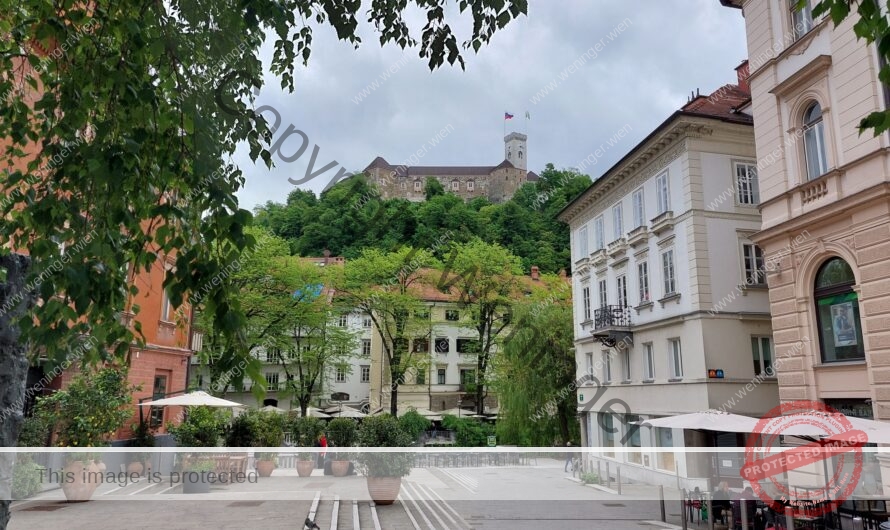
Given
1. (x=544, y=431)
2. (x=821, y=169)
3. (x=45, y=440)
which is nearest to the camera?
(x=821, y=169)

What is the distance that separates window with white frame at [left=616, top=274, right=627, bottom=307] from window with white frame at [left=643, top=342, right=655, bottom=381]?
2.10 m

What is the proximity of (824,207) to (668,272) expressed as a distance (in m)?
8.65

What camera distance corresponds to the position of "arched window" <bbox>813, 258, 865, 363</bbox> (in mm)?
12031

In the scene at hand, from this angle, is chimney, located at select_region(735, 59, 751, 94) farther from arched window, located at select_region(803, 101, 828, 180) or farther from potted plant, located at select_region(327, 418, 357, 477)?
potted plant, located at select_region(327, 418, 357, 477)

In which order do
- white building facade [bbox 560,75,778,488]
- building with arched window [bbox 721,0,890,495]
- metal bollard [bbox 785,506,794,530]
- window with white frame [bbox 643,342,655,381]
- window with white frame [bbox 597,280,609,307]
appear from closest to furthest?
metal bollard [bbox 785,506,794,530], building with arched window [bbox 721,0,890,495], white building facade [bbox 560,75,778,488], window with white frame [bbox 643,342,655,381], window with white frame [bbox 597,280,609,307]

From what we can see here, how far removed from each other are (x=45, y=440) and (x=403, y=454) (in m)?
8.00

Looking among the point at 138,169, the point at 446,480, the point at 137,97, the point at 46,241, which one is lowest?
the point at 446,480

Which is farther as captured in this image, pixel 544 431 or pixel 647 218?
pixel 544 431

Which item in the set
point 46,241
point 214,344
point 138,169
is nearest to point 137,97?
point 138,169

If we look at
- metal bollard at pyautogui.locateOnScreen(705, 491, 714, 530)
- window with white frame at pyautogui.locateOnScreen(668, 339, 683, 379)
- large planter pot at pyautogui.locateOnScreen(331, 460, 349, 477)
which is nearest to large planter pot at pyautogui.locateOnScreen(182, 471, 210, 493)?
large planter pot at pyautogui.locateOnScreen(331, 460, 349, 477)

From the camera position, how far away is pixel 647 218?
2211 cm

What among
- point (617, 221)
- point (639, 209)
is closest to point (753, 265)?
point (639, 209)

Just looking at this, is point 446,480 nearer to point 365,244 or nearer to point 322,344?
point 322,344

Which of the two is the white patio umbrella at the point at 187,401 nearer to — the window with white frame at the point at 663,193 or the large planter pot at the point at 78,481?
the large planter pot at the point at 78,481
